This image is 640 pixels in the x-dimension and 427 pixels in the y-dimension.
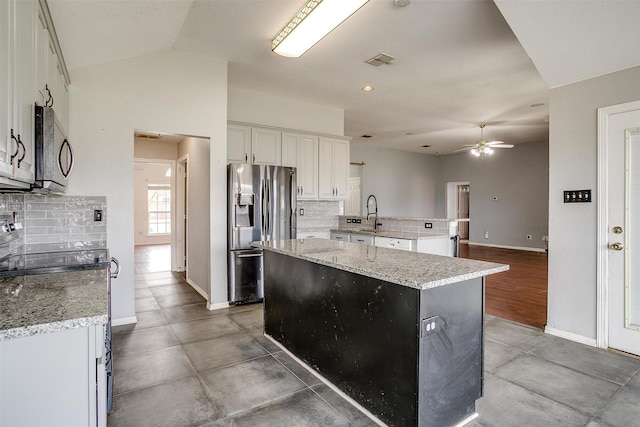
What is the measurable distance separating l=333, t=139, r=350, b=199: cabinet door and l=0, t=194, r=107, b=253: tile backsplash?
329cm

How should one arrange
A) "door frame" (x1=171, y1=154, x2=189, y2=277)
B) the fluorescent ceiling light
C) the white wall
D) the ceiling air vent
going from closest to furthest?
the fluorescent ceiling light < the ceiling air vent < "door frame" (x1=171, y1=154, x2=189, y2=277) < the white wall

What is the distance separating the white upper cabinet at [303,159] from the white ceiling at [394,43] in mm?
639

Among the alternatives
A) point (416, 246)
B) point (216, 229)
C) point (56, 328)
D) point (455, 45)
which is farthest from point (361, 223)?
point (56, 328)

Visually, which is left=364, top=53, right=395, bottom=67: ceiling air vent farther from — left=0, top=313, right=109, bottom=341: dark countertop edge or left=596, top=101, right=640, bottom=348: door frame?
left=0, top=313, right=109, bottom=341: dark countertop edge

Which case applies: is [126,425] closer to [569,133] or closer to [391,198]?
[569,133]

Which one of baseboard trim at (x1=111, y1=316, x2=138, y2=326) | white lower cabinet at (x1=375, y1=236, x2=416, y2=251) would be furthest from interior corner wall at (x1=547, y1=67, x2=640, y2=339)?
baseboard trim at (x1=111, y1=316, x2=138, y2=326)

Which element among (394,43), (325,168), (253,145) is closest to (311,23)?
(394,43)

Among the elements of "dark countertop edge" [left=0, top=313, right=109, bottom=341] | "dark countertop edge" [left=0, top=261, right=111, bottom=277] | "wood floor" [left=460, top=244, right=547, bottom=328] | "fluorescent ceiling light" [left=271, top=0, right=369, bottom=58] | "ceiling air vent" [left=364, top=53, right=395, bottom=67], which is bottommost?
"wood floor" [left=460, top=244, right=547, bottom=328]

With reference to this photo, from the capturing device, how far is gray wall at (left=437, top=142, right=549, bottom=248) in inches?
344

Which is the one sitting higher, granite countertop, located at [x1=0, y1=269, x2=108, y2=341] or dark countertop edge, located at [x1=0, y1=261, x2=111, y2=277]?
dark countertop edge, located at [x1=0, y1=261, x2=111, y2=277]

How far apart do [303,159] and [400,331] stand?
147 inches

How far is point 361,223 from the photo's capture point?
573 cm

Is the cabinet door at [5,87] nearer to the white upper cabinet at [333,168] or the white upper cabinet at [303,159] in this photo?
the white upper cabinet at [303,159]

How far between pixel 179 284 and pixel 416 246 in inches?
141
